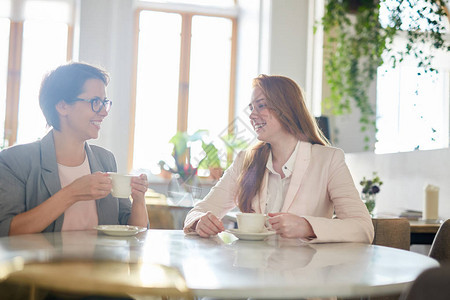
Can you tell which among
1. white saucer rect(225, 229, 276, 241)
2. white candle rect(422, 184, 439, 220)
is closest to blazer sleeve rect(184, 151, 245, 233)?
white saucer rect(225, 229, 276, 241)

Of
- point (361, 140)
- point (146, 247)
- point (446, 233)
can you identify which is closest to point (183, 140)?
point (361, 140)

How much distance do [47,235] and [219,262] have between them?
25.5 inches

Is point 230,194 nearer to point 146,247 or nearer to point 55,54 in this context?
point 146,247

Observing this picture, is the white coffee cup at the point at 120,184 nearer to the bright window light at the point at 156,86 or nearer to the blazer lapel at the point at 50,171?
the blazer lapel at the point at 50,171

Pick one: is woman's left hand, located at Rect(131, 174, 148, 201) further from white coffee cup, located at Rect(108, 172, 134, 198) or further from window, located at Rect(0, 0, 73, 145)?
window, located at Rect(0, 0, 73, 145)

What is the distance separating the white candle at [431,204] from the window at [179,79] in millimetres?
3544

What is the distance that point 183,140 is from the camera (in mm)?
5641

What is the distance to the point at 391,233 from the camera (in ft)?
6.73

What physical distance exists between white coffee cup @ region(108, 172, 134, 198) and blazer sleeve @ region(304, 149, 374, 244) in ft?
1.88

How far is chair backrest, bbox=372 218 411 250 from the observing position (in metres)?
2.03

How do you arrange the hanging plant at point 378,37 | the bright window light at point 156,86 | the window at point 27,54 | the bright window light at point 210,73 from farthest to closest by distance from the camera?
the bright window light at point 210,73
the bright window light at point 156,86
the window at point 27,54
the hanging plant at point 378,37

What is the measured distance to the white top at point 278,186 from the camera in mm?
2074

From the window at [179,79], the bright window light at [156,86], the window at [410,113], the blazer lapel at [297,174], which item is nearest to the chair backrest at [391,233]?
the blazer lapel at [297,174]

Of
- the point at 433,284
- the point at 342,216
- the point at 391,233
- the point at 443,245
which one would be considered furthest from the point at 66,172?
the point at 433,284
